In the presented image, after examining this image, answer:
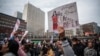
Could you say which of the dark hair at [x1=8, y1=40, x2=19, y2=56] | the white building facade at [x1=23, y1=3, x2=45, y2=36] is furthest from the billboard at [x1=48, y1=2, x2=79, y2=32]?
the white building facade at [x1=23, y1=3, x2=45, y2=36]

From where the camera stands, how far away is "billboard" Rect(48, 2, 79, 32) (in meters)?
4.52

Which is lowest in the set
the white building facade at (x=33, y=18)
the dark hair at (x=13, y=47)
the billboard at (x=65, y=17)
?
the dark hair at (x=13, y=47)

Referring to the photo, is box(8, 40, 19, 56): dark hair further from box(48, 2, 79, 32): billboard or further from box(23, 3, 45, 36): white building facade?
box(23, 3, 45, 36): white building facade

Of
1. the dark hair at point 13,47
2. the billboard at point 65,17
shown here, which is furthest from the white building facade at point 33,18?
the dark hair at point 13,47

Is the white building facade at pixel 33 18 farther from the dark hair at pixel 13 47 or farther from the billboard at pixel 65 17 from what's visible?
the dark hair at pixel 13 47

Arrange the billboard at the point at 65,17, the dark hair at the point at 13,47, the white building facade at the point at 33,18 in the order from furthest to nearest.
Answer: the white building facade at the point at 33,18 < the billboard at the point at 65,17 < the dark hair at the point at 13,47

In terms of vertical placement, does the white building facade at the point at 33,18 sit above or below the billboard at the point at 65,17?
above

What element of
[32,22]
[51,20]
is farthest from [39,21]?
[51,20]

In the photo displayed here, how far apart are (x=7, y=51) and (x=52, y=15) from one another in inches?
128

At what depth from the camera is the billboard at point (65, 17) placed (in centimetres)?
452

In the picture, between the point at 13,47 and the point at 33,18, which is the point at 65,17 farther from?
the point at 33,18

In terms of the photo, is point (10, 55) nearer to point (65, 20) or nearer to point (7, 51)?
point (7, 51)

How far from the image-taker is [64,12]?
4.79m

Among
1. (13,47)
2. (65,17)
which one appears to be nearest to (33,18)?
(65,17)
